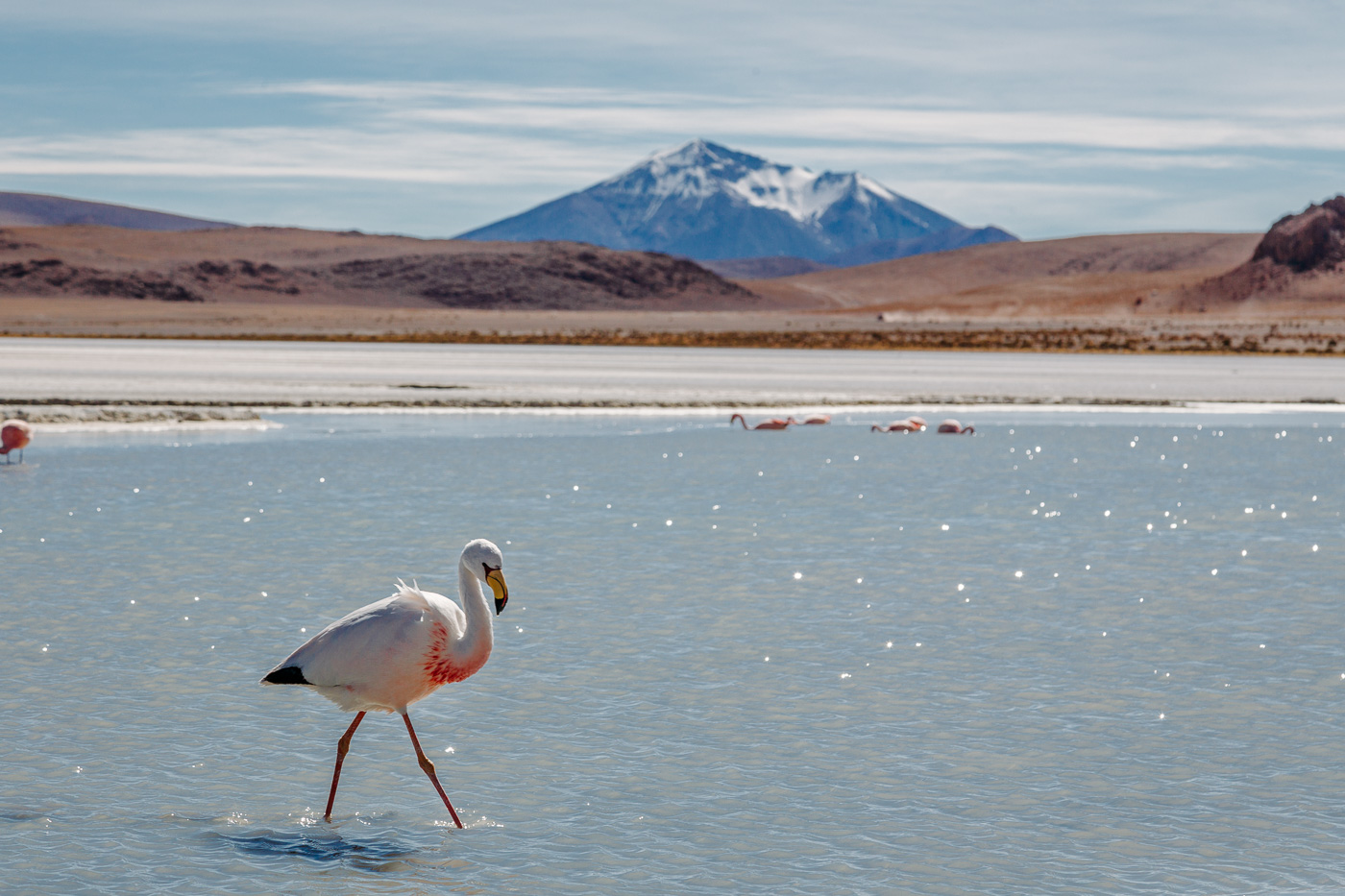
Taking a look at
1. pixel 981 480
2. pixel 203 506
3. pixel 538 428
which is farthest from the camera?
pixel 538 428

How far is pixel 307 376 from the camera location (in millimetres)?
34562

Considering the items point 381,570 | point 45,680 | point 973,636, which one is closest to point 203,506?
point 381,570

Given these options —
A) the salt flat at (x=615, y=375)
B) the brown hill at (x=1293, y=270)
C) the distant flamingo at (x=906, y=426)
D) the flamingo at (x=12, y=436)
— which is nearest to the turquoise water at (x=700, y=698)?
the flamingo at (x=12, y=436)

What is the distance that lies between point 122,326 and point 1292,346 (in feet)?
168

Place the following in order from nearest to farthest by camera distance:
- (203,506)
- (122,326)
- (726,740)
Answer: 1. (726,740)
2. (203,506)
3. (122,326)

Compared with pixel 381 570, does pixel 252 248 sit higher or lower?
higher

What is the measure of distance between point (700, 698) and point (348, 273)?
14978cm

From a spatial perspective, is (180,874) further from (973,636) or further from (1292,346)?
(1292,346)

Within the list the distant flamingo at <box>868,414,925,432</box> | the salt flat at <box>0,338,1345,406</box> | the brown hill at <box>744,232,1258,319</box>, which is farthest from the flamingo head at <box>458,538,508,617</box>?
the brown hill at <box>744,232,1258,319</box>

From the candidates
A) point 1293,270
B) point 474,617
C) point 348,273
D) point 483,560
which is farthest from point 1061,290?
point 483,560

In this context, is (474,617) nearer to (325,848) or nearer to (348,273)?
(325,848)

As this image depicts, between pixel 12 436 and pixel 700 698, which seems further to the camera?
pixel 12 436

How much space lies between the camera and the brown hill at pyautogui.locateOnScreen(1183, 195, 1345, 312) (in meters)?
120

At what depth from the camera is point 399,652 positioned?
19.2 feet
